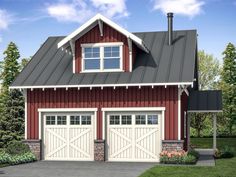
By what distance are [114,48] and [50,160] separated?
713 cm

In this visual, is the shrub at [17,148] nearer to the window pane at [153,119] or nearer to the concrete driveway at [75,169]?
the concrete driveway at [75,169]

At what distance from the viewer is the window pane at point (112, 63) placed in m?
26.1

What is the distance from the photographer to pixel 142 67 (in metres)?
26.0

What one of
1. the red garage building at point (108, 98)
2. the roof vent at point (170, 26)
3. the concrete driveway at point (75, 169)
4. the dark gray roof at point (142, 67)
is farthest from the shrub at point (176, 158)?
the roof vent at point (170, 26)

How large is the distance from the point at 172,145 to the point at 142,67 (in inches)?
186

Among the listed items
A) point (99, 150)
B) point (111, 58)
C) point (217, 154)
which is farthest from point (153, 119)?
point (217, 154)

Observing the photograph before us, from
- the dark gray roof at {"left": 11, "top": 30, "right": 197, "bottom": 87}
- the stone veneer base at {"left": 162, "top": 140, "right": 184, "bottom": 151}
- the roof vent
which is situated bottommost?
the stone veneer base at {"left": 162, "top": 140, "right": 184, "bottom": 151}

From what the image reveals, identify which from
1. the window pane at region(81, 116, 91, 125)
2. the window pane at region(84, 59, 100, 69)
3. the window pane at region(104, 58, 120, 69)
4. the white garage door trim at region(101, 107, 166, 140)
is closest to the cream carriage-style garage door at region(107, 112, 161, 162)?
the white garage door trim at region(101, 107, 166, 140)

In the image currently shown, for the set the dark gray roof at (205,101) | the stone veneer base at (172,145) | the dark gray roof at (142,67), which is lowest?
the stone veneer base at (172,145)

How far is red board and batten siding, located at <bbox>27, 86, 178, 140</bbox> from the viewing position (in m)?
24.3

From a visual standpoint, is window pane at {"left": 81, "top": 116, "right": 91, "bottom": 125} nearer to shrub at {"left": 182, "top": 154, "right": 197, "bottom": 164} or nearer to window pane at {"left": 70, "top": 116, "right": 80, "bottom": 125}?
window pane at {"left": 70, "top": 116, "right": 80, "bottom": 125}

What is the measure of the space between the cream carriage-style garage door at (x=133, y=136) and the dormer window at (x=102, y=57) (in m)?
2.78

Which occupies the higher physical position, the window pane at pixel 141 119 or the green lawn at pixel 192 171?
the window pane at pixel 141 119

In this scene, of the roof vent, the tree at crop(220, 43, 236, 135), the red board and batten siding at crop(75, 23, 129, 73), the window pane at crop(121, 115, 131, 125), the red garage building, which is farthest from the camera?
the tree at crop(220, 43, 236, 135)
